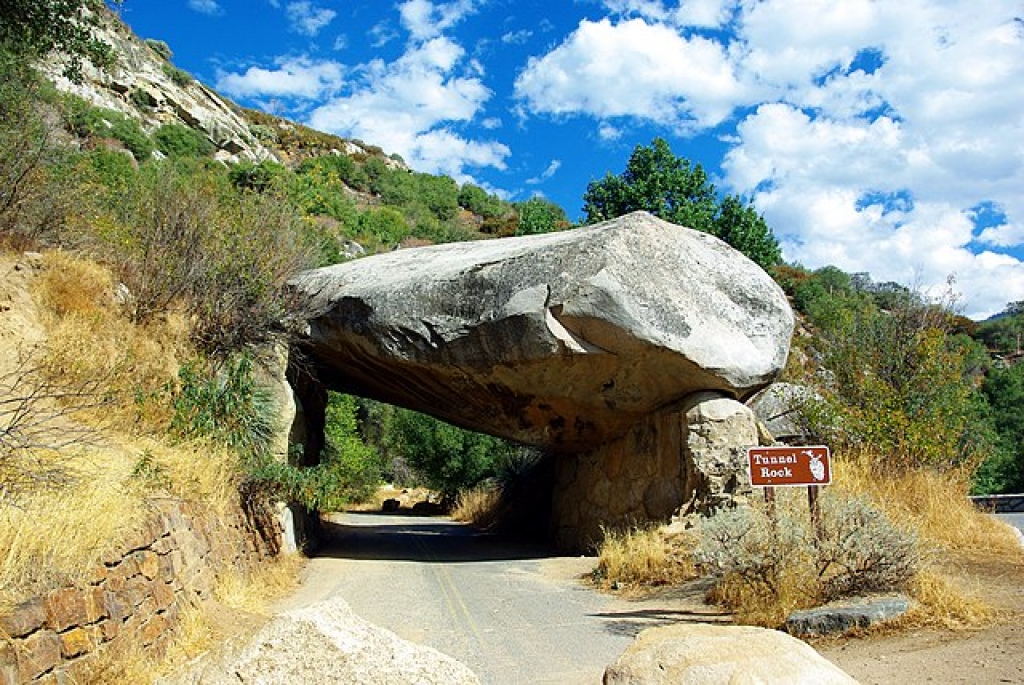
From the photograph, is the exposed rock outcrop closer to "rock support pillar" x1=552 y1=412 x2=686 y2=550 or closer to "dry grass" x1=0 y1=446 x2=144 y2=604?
"rock support pillar" x1=552 y1=412 x2=686 y2=550

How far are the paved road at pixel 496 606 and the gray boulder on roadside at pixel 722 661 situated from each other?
6.02 feet

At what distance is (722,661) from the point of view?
3908 millimetres

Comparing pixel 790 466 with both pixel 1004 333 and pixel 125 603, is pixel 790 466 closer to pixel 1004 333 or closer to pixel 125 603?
pixel 125 603

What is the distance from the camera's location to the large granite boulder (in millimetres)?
11695

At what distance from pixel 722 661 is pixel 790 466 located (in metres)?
4.32

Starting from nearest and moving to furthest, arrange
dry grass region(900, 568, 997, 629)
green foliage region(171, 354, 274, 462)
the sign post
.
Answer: dry grass region(900, 568, 997, 629) → the sign post → green foliage region(171, 354, 274, 462)

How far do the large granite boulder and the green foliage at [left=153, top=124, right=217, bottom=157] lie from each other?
39668 mm

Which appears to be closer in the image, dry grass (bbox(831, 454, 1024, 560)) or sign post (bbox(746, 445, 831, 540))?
sign post (bbox(746, 445, 831, 540))

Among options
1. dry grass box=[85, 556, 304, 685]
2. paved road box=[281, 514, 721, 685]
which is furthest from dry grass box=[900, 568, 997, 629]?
dry grass box=[85, 556, 304, 685]

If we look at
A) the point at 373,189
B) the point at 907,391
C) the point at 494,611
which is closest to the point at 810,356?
the point at 907,391

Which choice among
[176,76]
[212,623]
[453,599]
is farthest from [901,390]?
[176,76]

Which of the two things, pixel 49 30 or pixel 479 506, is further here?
pixel 479 506

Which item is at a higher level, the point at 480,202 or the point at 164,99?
the point at 164,99

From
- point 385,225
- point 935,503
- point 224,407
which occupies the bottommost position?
point 935,503
